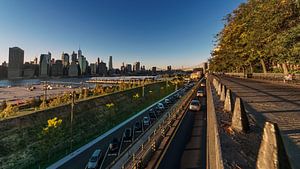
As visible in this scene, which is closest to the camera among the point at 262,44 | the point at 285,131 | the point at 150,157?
the point at 285,131

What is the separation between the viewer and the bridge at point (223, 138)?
375 cm

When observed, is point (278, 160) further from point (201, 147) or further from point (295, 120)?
point (201, 147)

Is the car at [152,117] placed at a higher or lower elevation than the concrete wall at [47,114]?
lower

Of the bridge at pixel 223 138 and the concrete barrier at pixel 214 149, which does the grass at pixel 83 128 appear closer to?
the bridge at pixel 223 138

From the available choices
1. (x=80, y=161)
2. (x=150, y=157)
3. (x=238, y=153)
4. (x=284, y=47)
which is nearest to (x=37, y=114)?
(x=80, y=161)

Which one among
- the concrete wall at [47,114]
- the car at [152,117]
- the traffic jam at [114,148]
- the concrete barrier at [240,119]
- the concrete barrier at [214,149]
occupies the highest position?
the concrete barrier at [240,119]

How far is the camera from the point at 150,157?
46.5 ft

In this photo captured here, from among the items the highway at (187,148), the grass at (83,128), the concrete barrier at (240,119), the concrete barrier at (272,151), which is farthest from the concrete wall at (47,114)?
the concrete barrier at (272,151)

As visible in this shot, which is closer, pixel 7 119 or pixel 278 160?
pixel 278 160

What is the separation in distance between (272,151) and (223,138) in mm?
2628

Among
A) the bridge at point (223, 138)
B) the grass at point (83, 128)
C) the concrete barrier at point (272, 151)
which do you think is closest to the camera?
the concrete barrier at point (272, 151)

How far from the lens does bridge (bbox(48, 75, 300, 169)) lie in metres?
3.75

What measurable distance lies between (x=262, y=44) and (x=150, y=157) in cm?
2884

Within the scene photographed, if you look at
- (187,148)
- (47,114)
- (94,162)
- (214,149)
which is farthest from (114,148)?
(214,149)
